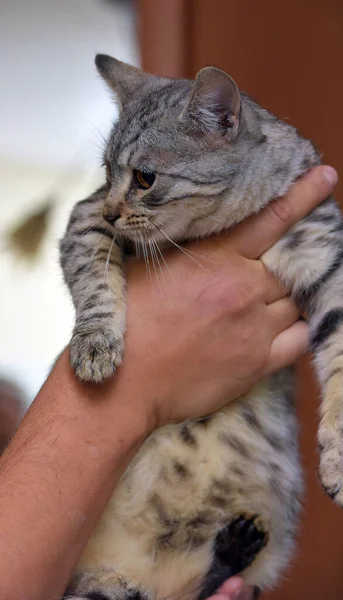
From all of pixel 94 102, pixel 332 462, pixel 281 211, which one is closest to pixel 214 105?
pixel 281 211

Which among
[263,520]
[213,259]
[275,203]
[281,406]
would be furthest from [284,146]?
[263,520]

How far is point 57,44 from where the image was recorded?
7.99 feet

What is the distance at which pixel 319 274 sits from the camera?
1.11 m

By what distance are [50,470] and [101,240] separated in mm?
470

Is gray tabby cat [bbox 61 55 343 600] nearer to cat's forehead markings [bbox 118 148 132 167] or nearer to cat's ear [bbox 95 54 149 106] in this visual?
cat's forehead markings [bbox 118 148 132 167]

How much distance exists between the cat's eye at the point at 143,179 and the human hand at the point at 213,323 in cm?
14

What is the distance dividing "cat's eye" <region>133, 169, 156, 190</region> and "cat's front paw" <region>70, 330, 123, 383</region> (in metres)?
0.26

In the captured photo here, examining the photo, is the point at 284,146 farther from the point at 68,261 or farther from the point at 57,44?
the point at 57,44

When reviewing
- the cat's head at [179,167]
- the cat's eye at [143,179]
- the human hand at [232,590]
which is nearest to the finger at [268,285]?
the cat's head at [179,167]

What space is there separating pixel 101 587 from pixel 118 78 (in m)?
0.97

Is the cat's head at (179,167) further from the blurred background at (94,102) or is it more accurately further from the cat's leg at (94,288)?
the blurred background at (94,102)

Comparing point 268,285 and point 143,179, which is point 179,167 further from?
point 268,285

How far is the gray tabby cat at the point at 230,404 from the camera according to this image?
40.4 inches

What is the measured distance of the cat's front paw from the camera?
95 centimetres
